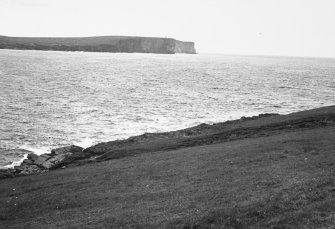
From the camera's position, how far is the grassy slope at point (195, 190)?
723 inches

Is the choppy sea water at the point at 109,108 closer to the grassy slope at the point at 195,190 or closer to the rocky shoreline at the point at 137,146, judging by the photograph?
the rocky shoreline at the point at 137,146

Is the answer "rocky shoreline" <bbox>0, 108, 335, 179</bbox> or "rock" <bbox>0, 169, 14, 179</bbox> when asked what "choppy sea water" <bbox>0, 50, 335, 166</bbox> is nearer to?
"rock" <bbox>0, 169, 14, 179</bbox>

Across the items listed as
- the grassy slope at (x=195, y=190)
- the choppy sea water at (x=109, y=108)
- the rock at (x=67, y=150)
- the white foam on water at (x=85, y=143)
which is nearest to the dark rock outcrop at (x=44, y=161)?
the rock at (x=67, y=150)

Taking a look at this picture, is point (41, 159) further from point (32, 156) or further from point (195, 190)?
point (195, 190)

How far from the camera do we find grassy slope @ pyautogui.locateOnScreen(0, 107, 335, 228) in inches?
723

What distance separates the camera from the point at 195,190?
24.2m

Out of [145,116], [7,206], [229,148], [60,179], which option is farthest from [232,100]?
[7,206]

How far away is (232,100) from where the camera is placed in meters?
94.6

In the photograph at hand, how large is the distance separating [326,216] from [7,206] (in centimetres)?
2245

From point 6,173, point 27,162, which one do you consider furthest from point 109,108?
point 6,173

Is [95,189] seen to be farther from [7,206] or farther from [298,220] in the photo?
[298,220]

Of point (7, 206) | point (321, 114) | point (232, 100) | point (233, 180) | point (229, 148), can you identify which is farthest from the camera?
point (232, 100)

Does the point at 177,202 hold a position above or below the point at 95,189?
above

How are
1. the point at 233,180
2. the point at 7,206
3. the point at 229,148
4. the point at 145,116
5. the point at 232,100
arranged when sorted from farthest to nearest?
the point at 232,100 < the point at 145,116 < the point at 229,148 < the point at 7,206 < the point at 233,180
